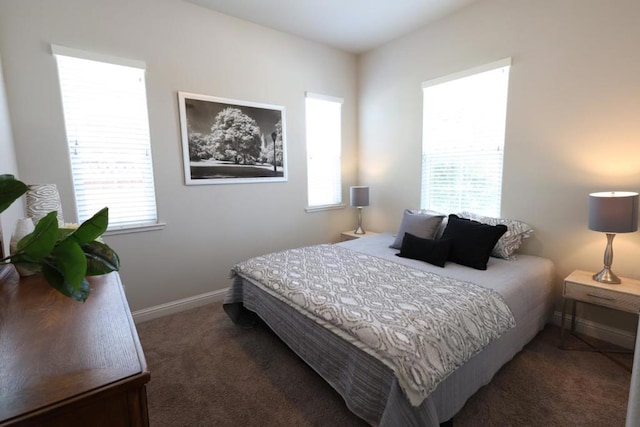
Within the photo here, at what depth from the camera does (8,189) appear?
2.22ft

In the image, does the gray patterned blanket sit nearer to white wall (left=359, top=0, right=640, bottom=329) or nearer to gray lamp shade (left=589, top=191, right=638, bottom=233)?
gray lamp shade (left=589, top=191, right=638, bottom=233)

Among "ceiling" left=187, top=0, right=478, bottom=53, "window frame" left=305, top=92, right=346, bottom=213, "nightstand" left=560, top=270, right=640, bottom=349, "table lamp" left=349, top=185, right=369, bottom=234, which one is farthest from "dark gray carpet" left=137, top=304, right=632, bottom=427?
"ceiling" left=187, top=0, right=478, bottom=53

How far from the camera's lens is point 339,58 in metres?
3.90

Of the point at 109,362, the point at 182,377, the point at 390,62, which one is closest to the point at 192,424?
the point at 182,377

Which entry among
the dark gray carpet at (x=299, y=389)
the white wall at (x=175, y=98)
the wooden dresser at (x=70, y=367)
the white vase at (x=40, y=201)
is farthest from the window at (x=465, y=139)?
the white vase at (x=40, y=201)

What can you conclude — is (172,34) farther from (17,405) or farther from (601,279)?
(601,279)

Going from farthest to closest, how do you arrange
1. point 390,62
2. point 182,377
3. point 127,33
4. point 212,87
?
1. point 390,62
2. point 212,87
3. point 127,33
4. point 182,377

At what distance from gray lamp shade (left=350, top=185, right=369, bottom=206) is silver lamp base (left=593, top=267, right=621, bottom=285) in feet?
7.53

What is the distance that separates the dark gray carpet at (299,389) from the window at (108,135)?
1.22 metres

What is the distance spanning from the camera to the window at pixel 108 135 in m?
2.33

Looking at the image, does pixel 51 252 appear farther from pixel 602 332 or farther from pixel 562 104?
pixel 602 332

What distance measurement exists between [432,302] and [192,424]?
4.92 ft

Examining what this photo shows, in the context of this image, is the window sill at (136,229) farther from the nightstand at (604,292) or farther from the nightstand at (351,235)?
the nightstand at (604,292)

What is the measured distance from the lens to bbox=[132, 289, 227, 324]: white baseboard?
2738 millimetres
